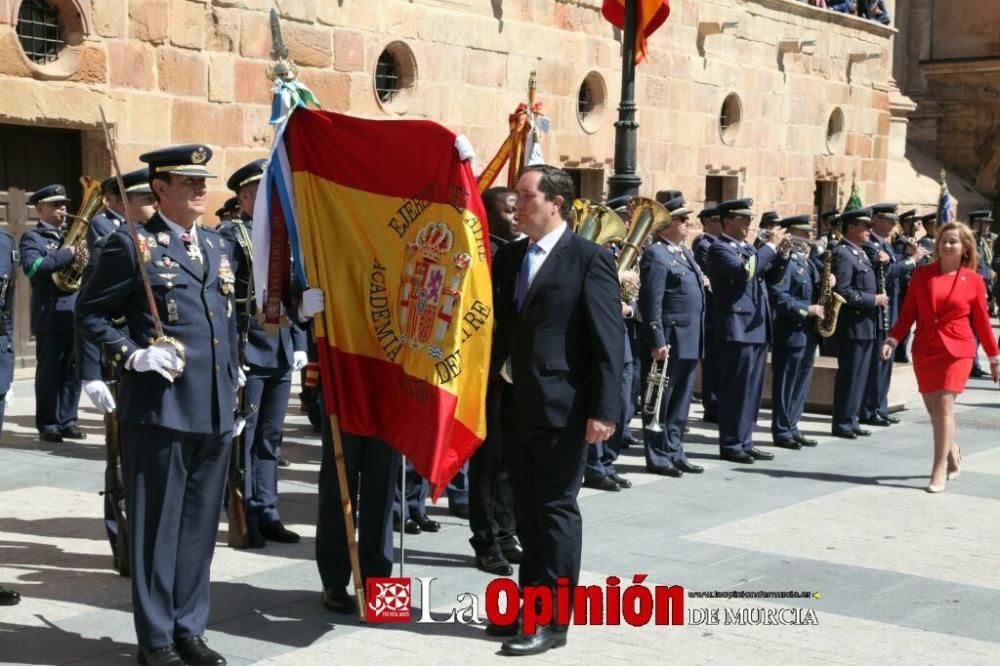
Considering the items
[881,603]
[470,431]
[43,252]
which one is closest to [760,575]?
[881,603]

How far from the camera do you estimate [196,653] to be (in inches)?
232

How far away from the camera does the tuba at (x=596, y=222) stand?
9.84 meters

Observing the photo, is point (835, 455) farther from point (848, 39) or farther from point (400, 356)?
point (848, 39)

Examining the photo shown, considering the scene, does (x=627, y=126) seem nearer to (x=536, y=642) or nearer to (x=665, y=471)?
(x=665, y=471)

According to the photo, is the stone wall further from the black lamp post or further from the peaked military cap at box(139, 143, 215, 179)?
the peaked military cap at box(139, 143, 215, 179)

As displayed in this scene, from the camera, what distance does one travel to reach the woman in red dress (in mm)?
10102

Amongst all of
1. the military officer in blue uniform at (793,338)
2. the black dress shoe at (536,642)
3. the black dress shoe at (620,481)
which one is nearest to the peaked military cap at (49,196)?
the black dress shoe at (620,481)

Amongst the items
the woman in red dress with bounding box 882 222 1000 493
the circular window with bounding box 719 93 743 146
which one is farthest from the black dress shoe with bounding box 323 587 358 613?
the circular window with bounding box 719 93 743 146

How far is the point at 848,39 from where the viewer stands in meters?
27.3

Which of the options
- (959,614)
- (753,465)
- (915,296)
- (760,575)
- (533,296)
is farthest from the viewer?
(753,465)

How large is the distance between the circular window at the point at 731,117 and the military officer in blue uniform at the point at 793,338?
38.6ft

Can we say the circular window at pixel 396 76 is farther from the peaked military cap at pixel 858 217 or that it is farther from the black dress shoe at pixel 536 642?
the black dress shoe at pixel 536 642

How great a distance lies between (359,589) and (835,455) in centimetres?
612

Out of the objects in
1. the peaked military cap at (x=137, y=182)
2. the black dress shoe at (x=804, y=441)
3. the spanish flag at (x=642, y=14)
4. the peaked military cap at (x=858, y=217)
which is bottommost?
the black dress shoe at (x=804, y=441)
